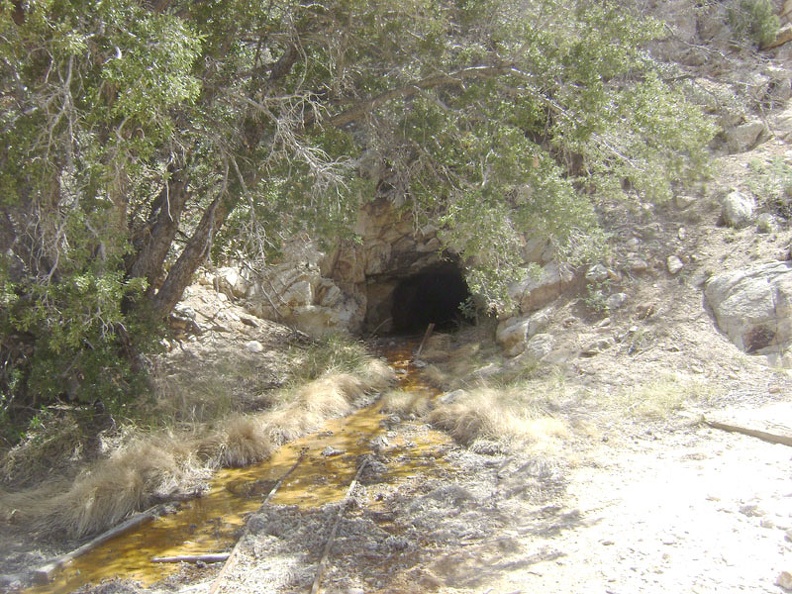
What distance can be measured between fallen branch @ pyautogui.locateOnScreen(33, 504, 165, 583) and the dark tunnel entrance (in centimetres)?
1143

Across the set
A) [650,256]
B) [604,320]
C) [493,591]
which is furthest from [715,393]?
[493,591]

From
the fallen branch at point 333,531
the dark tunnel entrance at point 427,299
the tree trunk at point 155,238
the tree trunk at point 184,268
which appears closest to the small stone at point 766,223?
the fallen branch at point 333,531

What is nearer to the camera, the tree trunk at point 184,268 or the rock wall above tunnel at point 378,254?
the tree trunk at point 184,268

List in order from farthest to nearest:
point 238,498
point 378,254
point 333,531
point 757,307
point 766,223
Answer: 1. point 378,254
2. point 766,223
3. point 757,307
4. point 238,498
5. point 333,531

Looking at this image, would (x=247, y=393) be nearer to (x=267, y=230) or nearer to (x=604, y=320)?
(x=267, y=230)

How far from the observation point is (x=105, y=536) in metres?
Answer: 6.85

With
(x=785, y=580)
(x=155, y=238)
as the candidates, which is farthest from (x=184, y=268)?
(x=785, y=580)

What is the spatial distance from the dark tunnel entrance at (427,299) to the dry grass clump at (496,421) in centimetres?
828

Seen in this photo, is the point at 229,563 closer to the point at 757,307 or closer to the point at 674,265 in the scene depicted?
the point at 757,307

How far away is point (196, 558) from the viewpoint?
6.29 m

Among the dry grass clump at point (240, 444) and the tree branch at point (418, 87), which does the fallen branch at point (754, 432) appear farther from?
the dry grass clump at point (240, 444)

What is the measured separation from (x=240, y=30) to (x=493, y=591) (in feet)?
22.4

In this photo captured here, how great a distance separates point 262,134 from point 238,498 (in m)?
4.80

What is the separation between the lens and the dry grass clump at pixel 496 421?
8305 mm
